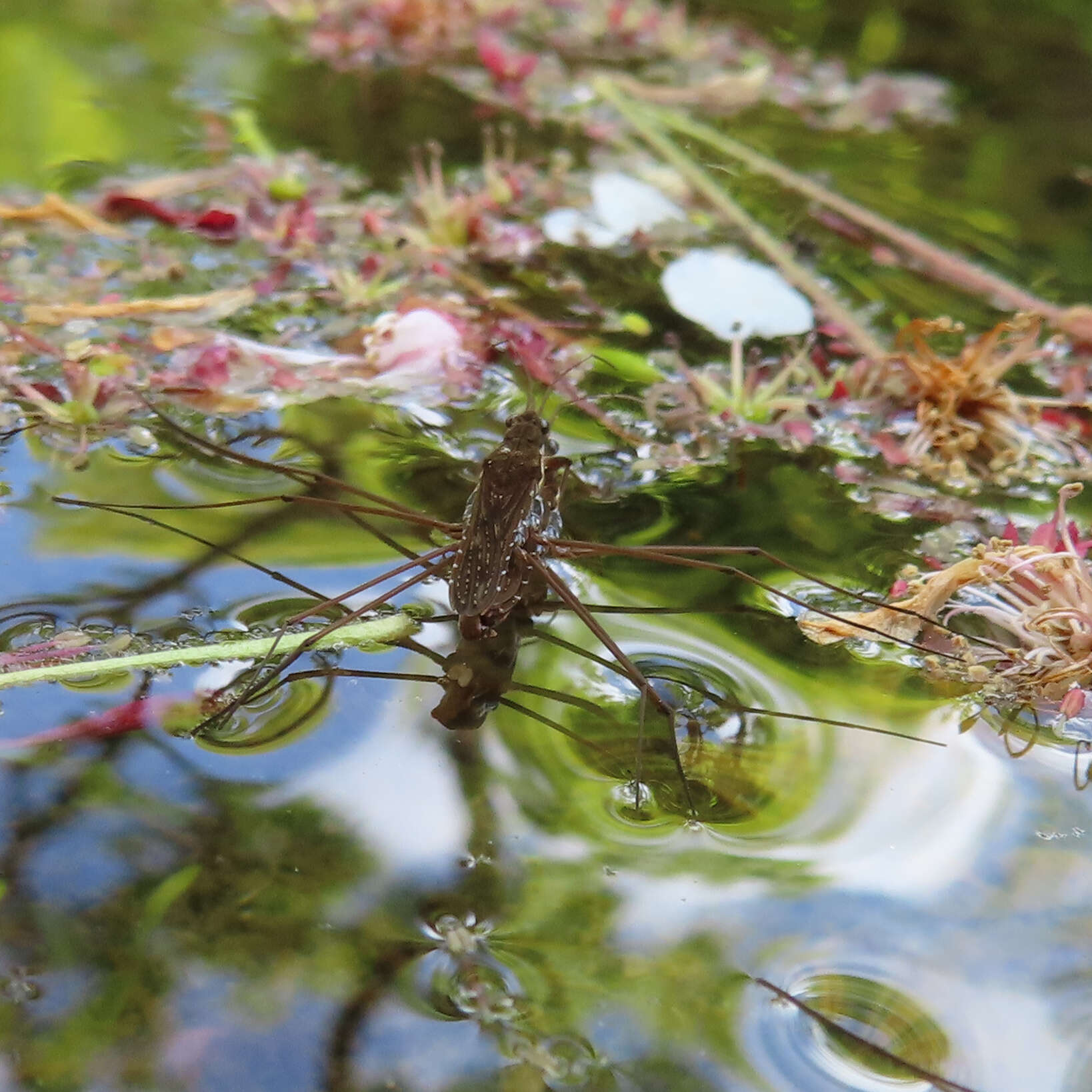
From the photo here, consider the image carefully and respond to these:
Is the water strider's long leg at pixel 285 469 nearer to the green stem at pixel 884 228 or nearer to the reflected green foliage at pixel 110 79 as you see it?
the reflected green foliage at pixel 110 79

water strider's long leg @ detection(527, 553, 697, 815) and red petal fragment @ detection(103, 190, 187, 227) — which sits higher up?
red petal fragment @ detection(103, 190, 187, 227)

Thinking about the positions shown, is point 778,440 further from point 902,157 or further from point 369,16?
point 369,16

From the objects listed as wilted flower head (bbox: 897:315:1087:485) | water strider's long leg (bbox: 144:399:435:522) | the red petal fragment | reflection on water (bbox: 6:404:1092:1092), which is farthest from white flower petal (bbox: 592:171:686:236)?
reflection on water (bbox: 6:404:1092:1092)

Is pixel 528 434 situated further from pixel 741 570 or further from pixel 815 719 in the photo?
pixel 815 719

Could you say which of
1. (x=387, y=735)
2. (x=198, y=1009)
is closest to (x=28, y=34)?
(x=387, y=735)

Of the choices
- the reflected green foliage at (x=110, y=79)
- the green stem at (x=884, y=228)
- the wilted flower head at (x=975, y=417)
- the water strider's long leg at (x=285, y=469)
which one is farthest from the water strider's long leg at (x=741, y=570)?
the reflected green foliage at (x=110, y=79)

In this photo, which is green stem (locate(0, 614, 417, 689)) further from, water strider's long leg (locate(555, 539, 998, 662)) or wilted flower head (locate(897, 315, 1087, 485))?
wilted flower head (locate(897, 315, 1087, 485))
